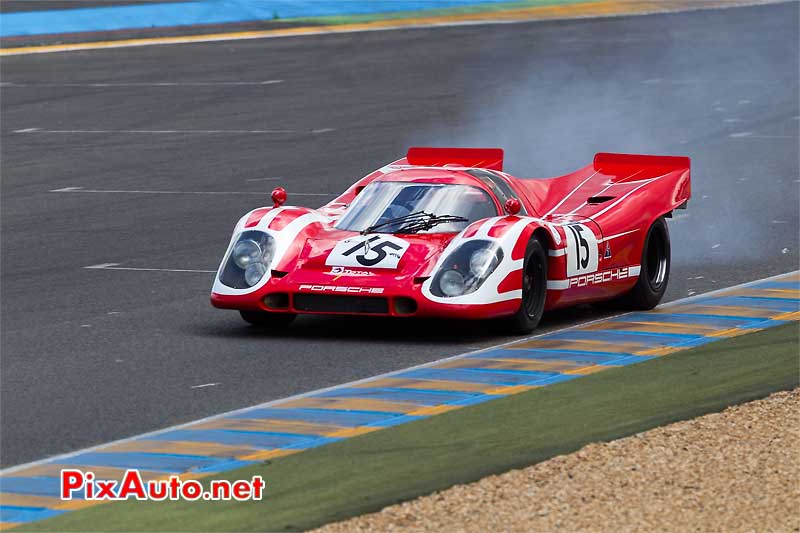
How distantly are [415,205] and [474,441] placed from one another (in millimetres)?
3393

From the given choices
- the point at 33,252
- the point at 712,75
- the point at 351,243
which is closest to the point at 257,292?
the point at 351,243

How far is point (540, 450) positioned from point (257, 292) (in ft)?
10.7

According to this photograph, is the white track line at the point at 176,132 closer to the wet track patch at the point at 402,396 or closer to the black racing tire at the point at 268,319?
the wet track patch at the point at 402,396

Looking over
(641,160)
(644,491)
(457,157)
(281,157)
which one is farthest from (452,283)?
(281,157)

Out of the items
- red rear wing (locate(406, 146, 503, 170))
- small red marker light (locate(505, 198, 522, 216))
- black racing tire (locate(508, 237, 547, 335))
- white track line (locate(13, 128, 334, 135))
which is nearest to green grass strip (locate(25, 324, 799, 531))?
black racing tire (locate(508, 237, 547, 335))

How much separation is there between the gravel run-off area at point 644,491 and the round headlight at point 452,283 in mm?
2406

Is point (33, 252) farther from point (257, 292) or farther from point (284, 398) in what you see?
point (284, 398)

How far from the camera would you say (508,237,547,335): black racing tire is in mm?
10797

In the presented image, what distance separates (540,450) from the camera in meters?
7.87

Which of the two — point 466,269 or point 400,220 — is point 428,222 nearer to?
point 400,220

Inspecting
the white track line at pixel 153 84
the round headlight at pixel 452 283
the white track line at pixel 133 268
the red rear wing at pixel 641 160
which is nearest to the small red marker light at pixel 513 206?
the round headlight at pixel 452 283

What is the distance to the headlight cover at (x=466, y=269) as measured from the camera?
34.1 ft

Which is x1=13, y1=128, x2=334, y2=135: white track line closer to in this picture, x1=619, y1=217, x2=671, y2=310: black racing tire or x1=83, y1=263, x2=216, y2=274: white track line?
x1=83, y1=263, x2=216, y2=274: white track line

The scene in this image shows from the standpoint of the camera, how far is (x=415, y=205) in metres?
11.2
